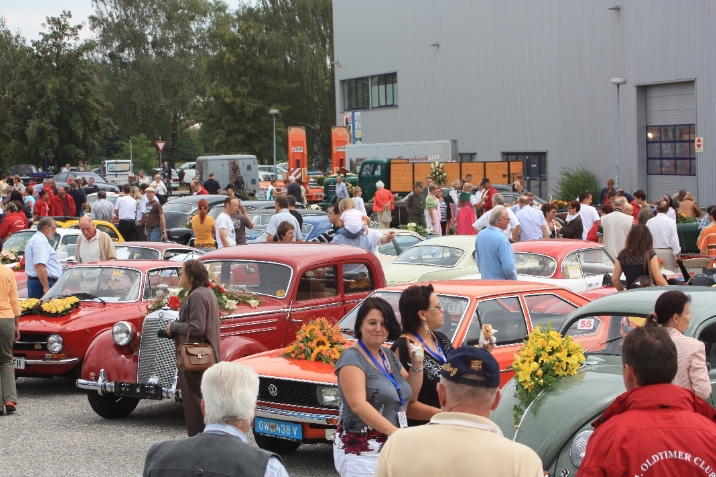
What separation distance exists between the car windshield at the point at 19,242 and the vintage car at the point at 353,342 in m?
9.93

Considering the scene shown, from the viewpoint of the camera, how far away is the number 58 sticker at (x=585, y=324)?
24.3 ft

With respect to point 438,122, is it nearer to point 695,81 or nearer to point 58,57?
point 695,81

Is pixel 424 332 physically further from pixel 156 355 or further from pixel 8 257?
pixel 8 257

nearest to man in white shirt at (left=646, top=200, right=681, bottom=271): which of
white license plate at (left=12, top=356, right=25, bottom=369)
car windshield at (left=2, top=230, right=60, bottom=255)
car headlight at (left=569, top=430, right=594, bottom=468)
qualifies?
white license plate at (left=12, top=356, right=25, bottom=369)

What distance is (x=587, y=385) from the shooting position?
639 cm

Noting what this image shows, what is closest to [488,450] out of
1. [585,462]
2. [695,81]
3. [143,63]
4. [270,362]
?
[585,462]

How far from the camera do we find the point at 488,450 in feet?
10.6

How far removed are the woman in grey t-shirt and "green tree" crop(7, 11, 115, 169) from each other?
169 feet

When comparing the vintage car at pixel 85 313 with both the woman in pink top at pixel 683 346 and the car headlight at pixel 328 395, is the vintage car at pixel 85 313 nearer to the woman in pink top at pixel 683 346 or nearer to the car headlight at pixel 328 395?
the car headlight at pixel 328 395

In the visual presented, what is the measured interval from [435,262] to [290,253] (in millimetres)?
4977

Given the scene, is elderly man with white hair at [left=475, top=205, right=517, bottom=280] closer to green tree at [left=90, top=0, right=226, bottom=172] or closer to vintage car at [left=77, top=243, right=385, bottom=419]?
vintage car at [left=77, top=243, right=385, bottom=419]

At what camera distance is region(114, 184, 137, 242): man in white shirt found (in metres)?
22.5

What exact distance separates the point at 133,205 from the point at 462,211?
7.59m

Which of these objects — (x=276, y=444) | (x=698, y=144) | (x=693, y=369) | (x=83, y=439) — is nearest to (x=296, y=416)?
(x=276, y=444)
